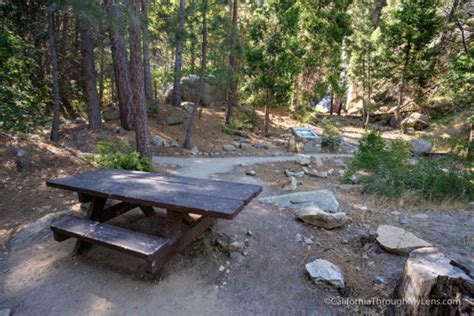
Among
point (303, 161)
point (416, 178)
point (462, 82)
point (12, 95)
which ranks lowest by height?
point (303, 161)

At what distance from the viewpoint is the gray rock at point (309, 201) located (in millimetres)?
3840

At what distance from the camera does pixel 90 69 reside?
827 cm

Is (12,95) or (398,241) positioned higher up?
(12,95)

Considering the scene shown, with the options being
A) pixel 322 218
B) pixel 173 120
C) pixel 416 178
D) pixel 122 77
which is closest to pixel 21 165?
pixel 122 77

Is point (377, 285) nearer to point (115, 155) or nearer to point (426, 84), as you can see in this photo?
point (115, 155)

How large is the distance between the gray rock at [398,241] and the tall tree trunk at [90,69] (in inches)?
354

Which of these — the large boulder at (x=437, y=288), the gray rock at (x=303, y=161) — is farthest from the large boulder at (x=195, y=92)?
the large boulder at (x=437, y=288)

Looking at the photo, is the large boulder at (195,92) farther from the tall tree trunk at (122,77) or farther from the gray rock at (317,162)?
the gray rock at (317,162)

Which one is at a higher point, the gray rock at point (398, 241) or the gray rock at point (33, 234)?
the gray rock at point (398, 241)

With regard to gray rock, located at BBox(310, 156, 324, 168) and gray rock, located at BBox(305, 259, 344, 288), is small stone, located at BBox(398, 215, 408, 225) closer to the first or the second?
gray rock, located at BBox(305, 259, 344, 288)

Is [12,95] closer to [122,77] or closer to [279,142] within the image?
[122,77]

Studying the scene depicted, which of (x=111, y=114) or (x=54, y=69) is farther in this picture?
(x=111, y=114)

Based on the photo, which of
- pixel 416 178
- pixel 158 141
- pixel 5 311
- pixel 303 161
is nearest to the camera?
pixel 5 311

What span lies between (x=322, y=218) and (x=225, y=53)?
7.94m
